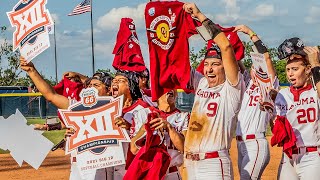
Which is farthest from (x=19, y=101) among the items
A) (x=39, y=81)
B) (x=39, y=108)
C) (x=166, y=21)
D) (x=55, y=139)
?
(x=166, y=21)

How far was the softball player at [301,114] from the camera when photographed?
6.02m

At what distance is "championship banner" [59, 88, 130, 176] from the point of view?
5.79 metres

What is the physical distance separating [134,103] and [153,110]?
2.04 feet

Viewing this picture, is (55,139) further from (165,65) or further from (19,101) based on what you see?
(165,65)

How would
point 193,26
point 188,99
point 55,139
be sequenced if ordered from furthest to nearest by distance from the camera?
point 188,99 < point 55,139 < point 193,26

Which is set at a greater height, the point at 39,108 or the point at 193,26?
the point at 193,26

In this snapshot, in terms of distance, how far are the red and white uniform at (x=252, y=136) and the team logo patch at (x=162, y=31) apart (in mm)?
2366

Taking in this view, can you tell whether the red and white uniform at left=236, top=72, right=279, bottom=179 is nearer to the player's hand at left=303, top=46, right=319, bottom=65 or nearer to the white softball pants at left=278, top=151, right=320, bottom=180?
the white softball pants at left=278, top=151, right=320, bottom=180

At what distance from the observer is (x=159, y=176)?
5.30 m

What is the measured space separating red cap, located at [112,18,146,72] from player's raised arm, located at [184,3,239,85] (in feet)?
5.30

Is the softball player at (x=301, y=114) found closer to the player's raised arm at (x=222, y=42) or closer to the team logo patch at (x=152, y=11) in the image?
the player's raised arm at (x=222, y=42)

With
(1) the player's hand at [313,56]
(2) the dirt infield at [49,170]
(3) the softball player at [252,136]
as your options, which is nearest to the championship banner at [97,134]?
(1) the player's hand at [313,56]

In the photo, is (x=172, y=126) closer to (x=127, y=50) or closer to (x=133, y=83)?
(x=133, y=83)

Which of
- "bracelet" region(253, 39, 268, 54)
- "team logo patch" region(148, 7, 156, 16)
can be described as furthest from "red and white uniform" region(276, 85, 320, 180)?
"team logo patch" region(148, 7, 156, 16)
